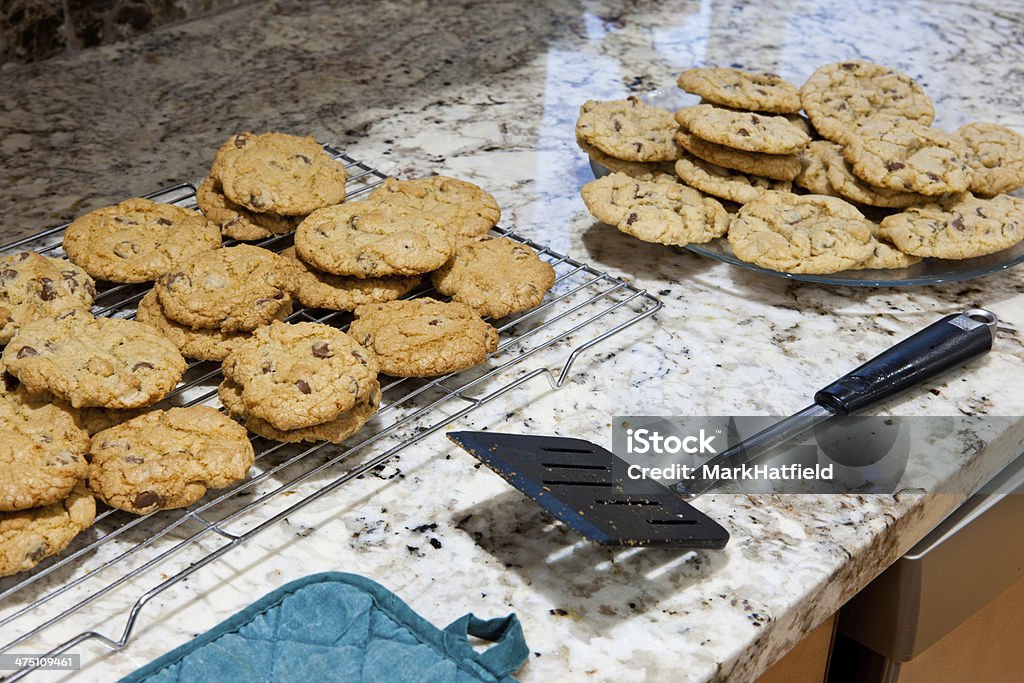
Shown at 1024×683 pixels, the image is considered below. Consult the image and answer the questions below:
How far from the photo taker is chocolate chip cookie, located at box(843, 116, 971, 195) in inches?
58.2

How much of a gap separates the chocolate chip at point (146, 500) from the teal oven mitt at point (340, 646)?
0.50 ft

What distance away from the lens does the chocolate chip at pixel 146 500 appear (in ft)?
3.24

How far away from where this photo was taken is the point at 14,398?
3.63ft

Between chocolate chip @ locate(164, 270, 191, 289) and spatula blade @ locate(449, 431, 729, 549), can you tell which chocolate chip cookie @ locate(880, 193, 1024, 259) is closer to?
spatula blade @ locate(449, 431, 729, 549)

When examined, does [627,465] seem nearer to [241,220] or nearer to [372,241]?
[372,241]

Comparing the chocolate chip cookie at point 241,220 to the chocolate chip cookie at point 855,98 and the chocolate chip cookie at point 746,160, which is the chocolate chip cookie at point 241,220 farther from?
the chocolate chip cookie at point 855,98

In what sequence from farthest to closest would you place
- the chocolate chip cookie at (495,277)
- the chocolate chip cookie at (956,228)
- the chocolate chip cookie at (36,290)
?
the chocolate chip cookie at (956,228) → the chocolate chip cookie at (495,277) → the chocolate chip cookie at (36,290)

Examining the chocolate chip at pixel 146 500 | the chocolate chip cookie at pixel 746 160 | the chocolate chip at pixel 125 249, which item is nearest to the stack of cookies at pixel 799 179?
the chocolate chip cookie at pixel 746 160

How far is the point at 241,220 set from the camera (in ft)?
4.74

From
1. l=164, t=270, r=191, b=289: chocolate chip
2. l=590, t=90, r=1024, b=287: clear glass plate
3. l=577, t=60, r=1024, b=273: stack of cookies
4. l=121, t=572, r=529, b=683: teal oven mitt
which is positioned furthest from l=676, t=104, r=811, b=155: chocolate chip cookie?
l=121, t=572, r=529, b=683: teal oven mitt

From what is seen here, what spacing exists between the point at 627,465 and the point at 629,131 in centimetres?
73

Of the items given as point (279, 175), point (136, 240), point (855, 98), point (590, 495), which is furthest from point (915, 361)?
point (136, 240)

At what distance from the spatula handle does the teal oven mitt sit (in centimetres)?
53

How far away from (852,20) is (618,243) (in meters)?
1.35
